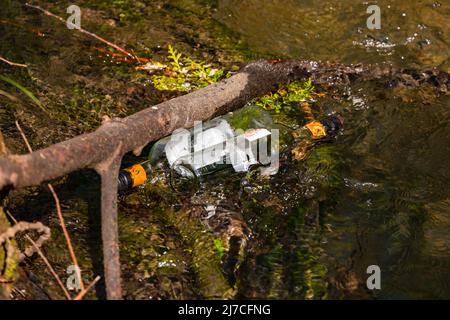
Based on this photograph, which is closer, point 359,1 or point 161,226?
point 161,226

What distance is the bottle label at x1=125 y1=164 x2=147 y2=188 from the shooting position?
11.8ft

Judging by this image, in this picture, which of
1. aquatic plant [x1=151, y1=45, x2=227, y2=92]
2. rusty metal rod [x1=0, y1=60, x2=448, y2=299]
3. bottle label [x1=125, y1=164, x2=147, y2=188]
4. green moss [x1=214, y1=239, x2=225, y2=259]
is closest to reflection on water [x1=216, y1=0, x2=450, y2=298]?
green moss [x1=214, y1=239, x2=225, y2=259]

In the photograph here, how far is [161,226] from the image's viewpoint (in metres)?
3.54

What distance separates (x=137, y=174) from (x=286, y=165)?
98 centimetres

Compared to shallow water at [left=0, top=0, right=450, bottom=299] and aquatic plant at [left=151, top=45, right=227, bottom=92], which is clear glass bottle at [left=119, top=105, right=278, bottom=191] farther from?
aquatic plant at [left=151, top=45, right=227, bottom=92]

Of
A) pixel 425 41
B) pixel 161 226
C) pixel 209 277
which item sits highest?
pixel 425 41

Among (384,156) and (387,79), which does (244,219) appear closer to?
(384,156)

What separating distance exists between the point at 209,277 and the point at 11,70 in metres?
2.58

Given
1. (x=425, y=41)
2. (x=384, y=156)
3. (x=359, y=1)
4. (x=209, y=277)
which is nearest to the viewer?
(x=209, y=277)

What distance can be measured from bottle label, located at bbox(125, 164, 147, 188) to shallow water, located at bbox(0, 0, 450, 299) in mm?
154

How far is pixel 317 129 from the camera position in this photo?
156 inches

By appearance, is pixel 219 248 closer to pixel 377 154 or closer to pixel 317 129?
pixel 317 129

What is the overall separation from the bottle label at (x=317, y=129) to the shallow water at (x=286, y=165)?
4.5 inches

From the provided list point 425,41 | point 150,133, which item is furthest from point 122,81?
point 425,41
